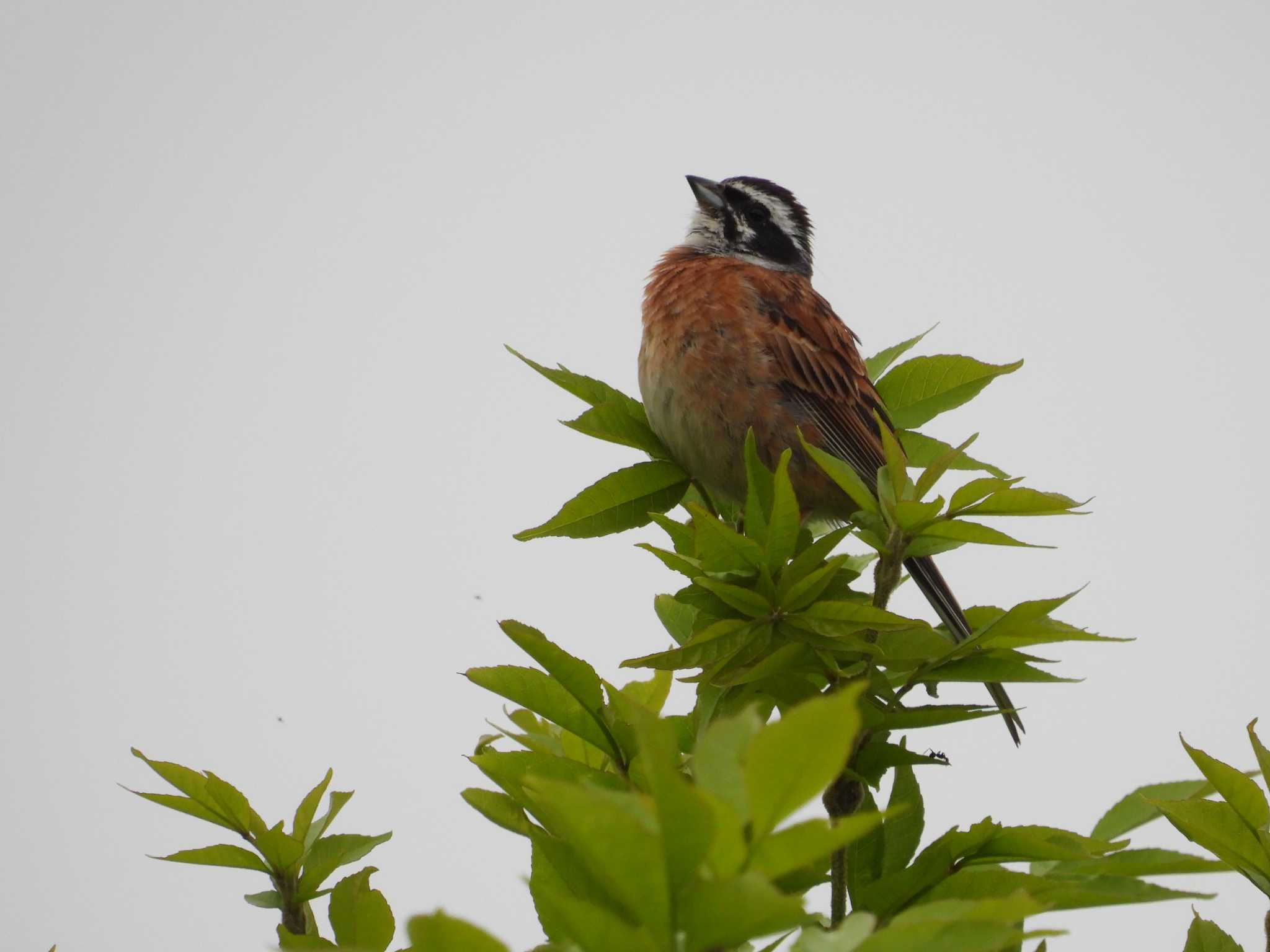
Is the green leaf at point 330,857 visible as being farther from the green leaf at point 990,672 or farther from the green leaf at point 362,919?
the green leaf at point 990,672

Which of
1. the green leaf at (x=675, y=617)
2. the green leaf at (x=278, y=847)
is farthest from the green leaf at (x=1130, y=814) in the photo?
the green leaf at (x=278, y=847)

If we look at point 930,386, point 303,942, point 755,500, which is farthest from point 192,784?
point 930,386

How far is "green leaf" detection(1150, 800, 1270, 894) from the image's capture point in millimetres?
1894

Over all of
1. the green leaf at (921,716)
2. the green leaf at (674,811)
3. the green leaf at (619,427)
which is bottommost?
the green leaf at (674,811)

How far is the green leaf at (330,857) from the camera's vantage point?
2145 millimetres

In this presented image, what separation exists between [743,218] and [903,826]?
153 inches

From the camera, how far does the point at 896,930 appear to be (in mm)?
1117

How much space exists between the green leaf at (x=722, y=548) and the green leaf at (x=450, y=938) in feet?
3.49

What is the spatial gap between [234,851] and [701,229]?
12.7ft

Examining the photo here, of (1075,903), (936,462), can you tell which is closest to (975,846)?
(1075,903)

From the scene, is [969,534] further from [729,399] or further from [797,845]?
[729,399]

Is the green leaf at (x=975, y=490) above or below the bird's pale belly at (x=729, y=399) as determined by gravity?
below

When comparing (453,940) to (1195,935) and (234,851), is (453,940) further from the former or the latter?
(1195,935)

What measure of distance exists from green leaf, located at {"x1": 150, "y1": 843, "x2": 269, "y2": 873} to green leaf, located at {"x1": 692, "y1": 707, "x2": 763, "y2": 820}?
4.50 ft
